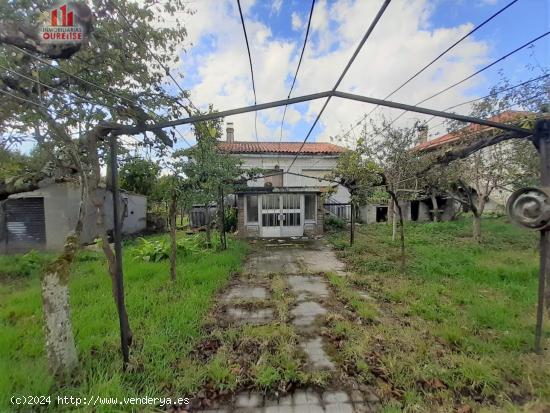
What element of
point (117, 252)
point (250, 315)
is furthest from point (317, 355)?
point (117, 252)

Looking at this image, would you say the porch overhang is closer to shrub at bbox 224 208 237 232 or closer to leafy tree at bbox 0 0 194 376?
shrub at bbox 224 208 237 232

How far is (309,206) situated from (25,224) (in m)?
11.3

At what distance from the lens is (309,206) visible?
13469 millimetres

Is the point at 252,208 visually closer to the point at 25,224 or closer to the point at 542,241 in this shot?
the point at 25,224

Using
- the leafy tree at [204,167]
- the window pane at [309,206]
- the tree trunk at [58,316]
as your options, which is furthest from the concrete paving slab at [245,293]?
the window pane at [309,206]

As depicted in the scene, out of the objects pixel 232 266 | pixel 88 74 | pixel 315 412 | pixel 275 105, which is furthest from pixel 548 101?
pixel 88 74

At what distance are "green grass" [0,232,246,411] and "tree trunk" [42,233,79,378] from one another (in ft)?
0.46

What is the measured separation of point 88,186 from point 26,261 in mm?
6462

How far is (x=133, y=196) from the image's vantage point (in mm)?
14555

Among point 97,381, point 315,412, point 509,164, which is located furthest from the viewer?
point 509,164

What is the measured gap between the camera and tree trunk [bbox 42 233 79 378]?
8.44ft

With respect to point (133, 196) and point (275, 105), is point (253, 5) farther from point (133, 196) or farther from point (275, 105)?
point (133, 196)

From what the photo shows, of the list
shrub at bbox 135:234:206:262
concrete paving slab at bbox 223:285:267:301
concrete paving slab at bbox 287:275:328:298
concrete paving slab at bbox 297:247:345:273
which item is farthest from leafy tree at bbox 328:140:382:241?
shrub at bbox 135:234:206:262

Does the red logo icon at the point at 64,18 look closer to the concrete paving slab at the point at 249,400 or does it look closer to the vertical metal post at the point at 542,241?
the concrete paving slab at the point at 249,400
